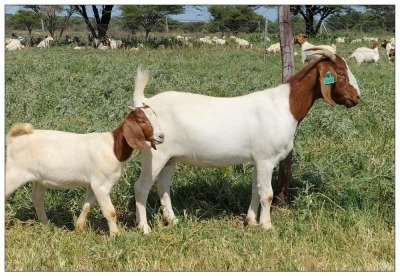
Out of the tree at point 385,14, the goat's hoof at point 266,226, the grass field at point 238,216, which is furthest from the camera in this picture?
the tree at point 385,14

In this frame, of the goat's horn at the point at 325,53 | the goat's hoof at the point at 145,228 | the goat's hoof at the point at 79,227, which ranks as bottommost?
the goat's hoof at the point at 145,228

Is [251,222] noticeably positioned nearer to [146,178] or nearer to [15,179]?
[146,178]

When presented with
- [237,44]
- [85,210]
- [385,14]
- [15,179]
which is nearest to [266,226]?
[85,210]

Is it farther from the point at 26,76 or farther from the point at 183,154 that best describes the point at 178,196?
the point at 26,76

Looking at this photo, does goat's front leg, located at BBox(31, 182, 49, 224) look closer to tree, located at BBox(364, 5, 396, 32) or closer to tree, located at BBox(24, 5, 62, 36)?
tree, located at BBox(364, 5, 396, 32)

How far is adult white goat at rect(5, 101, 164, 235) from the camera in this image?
15.1 ft

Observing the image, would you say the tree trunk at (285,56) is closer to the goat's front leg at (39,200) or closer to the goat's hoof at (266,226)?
the goat's hoof at (266,226)

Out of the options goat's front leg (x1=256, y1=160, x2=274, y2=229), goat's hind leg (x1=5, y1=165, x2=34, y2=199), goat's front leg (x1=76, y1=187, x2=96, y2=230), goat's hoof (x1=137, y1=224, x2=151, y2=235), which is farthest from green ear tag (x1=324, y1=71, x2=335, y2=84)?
goat's hind leg (x1=5, y1=165, x2=34, y2=199)

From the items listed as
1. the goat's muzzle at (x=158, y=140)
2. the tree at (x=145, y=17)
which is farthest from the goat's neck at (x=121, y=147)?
the tree at (x=145, y=17)

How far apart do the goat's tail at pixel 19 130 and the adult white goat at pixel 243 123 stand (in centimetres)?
99

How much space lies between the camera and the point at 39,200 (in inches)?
202

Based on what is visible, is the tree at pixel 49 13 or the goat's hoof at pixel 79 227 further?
the tree at pixel 49 13

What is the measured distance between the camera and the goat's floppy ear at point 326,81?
497 cm

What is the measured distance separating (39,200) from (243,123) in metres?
2.02
